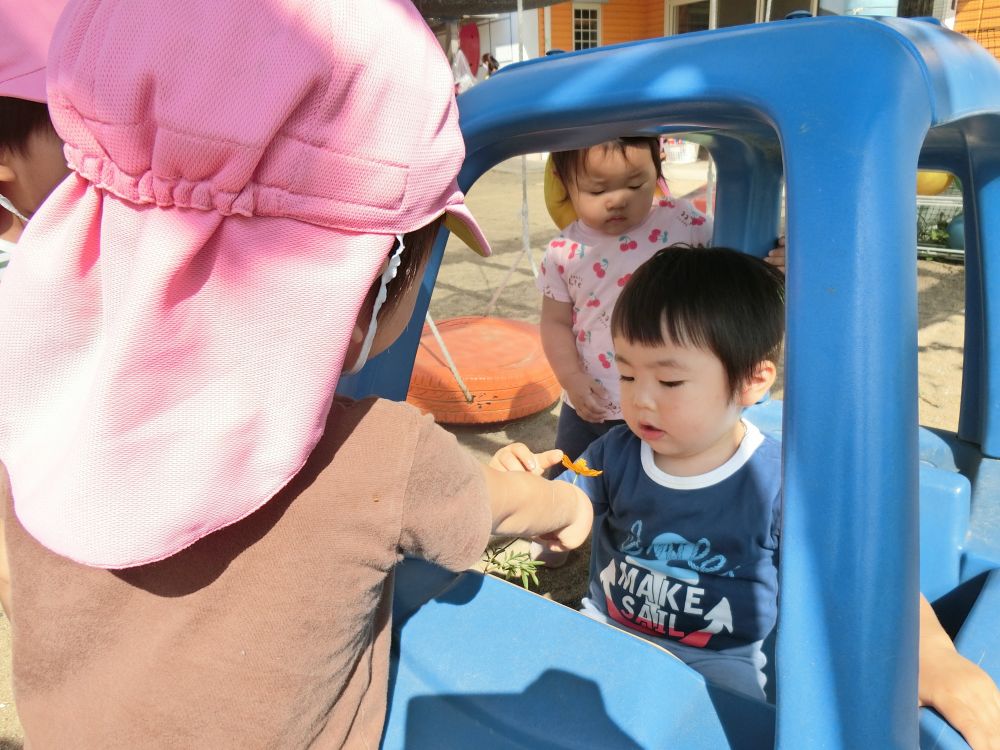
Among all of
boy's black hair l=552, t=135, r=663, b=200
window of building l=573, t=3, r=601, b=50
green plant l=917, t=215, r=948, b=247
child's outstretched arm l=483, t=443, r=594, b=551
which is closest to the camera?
child's outstretched arm l=483, t=443, r=594, b=551

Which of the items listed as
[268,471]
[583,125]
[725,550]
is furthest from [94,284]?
[725,550]

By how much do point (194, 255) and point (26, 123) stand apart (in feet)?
2.07

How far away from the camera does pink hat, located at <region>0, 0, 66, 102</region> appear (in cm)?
96

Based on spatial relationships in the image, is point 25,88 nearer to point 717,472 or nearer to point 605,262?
point 717,472

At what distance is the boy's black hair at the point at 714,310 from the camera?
1.17 meters

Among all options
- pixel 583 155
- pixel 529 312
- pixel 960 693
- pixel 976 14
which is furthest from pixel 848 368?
pixel 976 14

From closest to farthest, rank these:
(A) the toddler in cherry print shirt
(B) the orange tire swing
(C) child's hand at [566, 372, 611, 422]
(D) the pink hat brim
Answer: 1. (D) the pink hat brim
2. (A) the toddler in cherry print shirt
3. (C) child's hand at [566, 372, 611, 422]
4. (B) the orange tire swing

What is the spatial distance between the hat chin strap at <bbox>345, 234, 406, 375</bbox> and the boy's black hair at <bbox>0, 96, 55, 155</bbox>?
607mm

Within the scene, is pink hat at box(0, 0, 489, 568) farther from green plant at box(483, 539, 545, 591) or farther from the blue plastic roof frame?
green plant at box(483, 539, 545, 591)

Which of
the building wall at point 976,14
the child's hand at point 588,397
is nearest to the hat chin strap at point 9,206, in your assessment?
the child's hand at point 588,397

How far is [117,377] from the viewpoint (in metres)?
0.57

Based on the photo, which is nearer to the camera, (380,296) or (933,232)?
(380,296)

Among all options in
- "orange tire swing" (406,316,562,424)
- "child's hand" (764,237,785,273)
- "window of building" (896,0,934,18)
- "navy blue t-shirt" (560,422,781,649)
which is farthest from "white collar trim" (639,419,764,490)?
"window of building" (896,0,934,18)

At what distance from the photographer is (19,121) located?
1010mm
